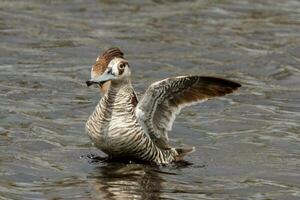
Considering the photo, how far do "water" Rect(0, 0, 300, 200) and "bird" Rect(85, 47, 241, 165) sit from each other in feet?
0.98

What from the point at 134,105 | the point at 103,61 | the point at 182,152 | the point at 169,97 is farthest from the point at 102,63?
the point at 182,152

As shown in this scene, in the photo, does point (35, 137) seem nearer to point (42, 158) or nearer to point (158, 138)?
point (42, 158)

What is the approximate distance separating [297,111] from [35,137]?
11.5 feet

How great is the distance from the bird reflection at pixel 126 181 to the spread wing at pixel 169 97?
40 centimetres

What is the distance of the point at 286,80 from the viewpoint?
15.5 m

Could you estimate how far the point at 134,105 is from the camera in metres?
10.9

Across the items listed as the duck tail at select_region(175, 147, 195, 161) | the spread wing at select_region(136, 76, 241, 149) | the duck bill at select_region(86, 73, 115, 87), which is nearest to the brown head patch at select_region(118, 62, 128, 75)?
the duck bill at select_region(86, 73, 115, 87)

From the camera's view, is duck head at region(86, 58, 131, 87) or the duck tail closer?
duck head at region(86, 58, 131, 87)

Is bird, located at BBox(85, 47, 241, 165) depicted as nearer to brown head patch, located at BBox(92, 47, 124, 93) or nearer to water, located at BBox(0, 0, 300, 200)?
brown head patch, located at BBox(92, 47, 124, 93)

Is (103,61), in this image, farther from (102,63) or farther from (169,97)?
(169,97)

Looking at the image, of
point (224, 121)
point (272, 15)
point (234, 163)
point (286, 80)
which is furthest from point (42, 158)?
point (272, 15)

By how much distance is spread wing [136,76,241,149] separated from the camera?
1063 cm

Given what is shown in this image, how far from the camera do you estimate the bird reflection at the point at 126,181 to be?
996 cm

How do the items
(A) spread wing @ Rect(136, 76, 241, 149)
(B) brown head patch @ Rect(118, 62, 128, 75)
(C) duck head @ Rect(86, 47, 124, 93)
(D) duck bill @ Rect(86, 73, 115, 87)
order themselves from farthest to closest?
1. (A) spread wing @ Rect(136, 76, 241, 149)
2. (B) brown head patch @ Rect(118, 62, 128, 75)
3. (C) duck head @ Rect(86, 47, 124, 93)
4. (D) duck bill @ Rect(86, 73, 115, 87)
